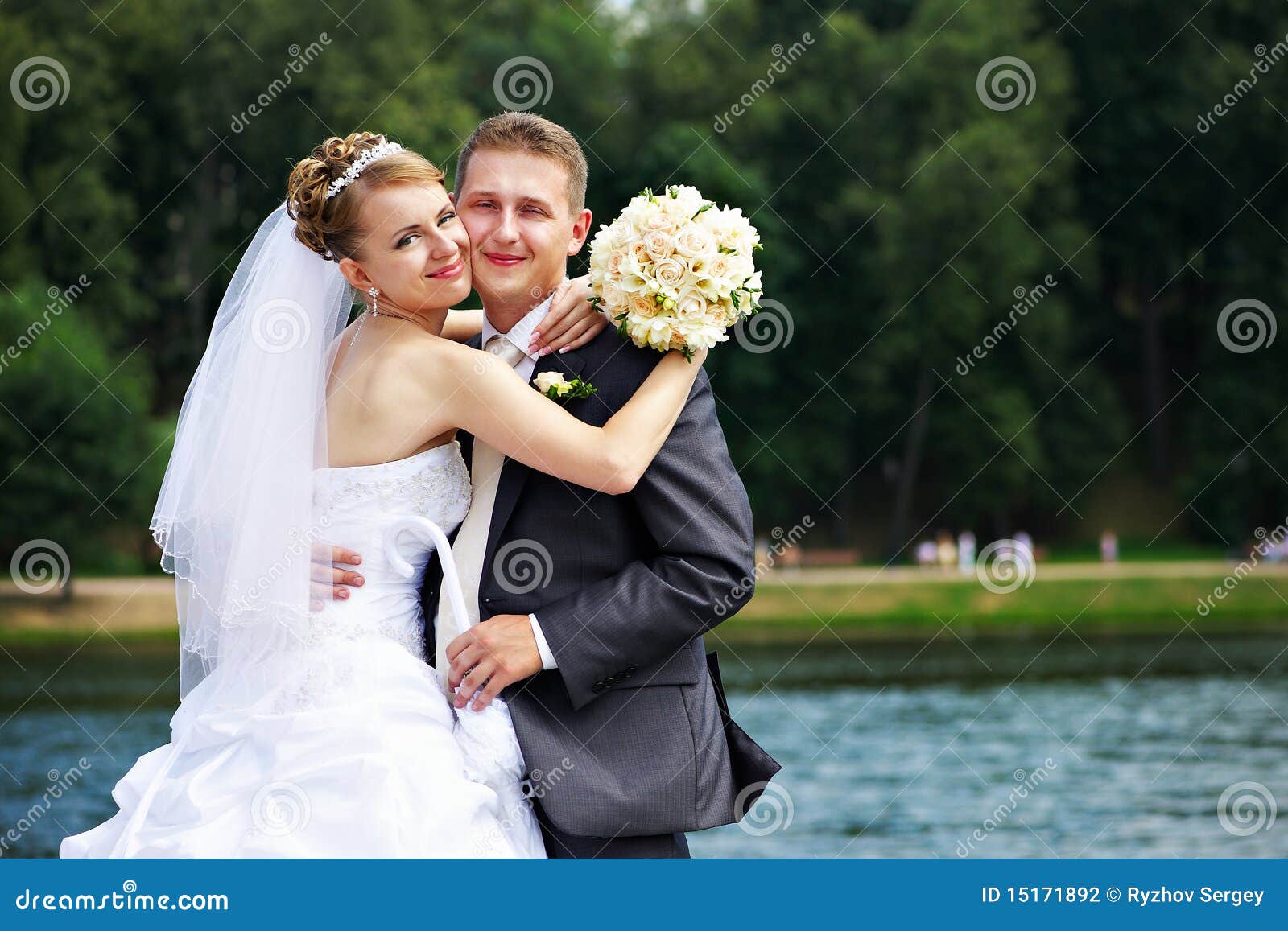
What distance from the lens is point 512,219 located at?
4320 millimetres

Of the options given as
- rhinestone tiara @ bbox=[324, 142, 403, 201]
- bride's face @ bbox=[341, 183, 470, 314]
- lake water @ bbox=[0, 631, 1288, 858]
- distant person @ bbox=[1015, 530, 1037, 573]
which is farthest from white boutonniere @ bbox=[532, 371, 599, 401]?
distant person @ bbox=[1015, 530, 1037, 573]

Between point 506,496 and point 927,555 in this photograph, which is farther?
point 927,555

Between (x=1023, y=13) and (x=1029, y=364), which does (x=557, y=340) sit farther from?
(x=1023, y=13)

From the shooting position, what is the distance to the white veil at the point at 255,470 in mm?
4168

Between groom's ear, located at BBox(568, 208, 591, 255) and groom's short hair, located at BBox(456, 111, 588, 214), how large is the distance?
6 cm

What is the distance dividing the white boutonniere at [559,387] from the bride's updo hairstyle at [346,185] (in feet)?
2.01

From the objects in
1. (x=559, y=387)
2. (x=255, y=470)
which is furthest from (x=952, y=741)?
(x=255, y=470)

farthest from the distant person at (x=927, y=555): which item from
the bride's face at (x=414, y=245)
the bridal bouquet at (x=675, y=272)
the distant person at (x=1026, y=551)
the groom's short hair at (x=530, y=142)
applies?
the bride's face at (x=414, y=245)

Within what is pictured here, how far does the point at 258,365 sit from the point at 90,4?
139 feet

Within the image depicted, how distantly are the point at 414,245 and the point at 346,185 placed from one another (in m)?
0.25

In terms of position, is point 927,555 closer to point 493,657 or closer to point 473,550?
point 473,550

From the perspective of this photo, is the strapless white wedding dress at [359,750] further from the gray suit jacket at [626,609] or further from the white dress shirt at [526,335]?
the white dress shirt at [526,335]

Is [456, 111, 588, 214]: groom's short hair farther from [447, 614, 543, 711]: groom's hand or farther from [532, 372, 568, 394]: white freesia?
[447, 614, 543, 711]: groom's hand
